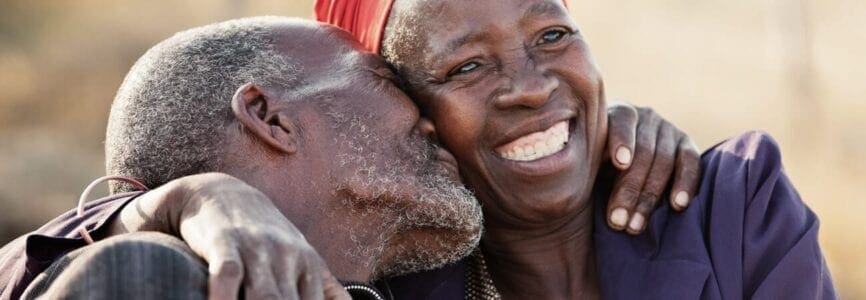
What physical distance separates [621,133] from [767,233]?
21.7 inches

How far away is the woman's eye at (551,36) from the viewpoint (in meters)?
4.14

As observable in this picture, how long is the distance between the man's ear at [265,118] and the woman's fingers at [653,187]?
1018 mm

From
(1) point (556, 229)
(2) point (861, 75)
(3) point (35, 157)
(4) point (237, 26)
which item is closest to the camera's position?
(4) point (237, 26)

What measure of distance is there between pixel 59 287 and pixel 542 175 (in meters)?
1.70

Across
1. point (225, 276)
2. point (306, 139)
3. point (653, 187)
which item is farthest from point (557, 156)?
point (225, 276)

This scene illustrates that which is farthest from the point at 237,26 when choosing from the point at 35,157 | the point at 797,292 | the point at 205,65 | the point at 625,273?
the point at 35,157

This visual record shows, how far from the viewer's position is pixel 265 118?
3809mm

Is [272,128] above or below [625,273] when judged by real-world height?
above

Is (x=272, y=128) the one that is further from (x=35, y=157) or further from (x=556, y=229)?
(x=35, y=157)

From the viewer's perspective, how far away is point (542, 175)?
408 centimetres

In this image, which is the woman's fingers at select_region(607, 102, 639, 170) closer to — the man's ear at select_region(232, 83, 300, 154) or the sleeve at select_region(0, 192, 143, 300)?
the man's ear at select_region(232, 83, 300, 154)

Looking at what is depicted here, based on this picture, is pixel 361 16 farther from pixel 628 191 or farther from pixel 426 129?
pixel 628 191

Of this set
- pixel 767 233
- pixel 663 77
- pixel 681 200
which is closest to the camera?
pixel 767 233

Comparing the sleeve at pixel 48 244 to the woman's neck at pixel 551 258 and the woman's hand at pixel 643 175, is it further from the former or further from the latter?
the woman's hand at pixel 643 175
